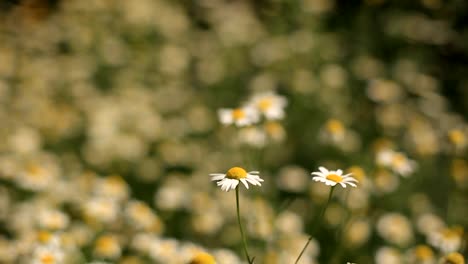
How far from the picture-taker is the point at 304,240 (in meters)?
2.56

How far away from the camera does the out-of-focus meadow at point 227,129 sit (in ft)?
7.98

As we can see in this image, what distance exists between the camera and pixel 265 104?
7.29 ft

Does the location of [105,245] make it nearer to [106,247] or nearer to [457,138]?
[106,247]

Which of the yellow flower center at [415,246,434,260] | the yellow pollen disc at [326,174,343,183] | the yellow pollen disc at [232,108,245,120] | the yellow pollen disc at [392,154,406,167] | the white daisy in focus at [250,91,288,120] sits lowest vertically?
the yellow flower center at [415,246,434,260]

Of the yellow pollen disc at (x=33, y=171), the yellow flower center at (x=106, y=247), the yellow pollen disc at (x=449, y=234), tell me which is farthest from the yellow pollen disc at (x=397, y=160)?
the yellow pollen disc at (x=33, y=171)

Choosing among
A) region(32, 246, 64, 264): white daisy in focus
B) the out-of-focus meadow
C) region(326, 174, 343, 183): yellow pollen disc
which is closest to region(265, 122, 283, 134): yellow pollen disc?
the out-of-focus meadow

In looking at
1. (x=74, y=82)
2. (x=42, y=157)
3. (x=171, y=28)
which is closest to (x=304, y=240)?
(x=42, y=157)

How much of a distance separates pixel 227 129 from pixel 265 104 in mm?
1656

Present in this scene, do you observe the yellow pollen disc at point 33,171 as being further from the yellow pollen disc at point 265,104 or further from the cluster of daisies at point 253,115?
the yellow pollen disc at point 265,104

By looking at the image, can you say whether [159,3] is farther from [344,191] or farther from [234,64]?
[344,191]

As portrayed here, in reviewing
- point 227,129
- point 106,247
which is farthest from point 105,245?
point 227,129

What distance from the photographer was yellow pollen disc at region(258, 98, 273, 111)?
2.20 metres

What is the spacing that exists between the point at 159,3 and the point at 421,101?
8.68ft

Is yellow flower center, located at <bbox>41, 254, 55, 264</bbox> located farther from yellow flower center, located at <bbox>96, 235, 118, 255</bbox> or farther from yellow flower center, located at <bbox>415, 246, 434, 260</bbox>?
yellow flower center, located at <bbox>415, 246, 434, 260</bbox>
